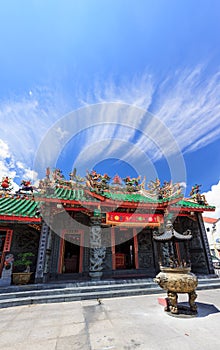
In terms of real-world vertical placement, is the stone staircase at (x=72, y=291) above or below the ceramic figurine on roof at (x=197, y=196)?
below

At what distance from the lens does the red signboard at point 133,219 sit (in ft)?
28.4

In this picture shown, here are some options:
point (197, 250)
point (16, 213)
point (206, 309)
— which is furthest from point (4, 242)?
point (197, 250)

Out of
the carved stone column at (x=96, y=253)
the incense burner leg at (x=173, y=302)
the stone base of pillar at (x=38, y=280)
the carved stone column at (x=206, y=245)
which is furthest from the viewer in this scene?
the carved stone column at (x=206, y=245)

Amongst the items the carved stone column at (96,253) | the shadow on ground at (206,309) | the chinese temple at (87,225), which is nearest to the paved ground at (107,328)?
the shadow on ground at (206,309)

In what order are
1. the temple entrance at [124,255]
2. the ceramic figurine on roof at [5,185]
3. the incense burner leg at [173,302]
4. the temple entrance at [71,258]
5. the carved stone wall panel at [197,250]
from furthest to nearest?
the temple entrance at [124,255]
the temple entrance at [71,258]
the ceramic figurine on roof at [5,185]
the carved stone wall panel at [197,250]
the incense burner leg at [173,302]

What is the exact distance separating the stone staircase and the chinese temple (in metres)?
0.69

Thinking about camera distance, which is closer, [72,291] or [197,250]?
[72,291]

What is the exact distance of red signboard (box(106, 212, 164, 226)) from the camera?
341 inches

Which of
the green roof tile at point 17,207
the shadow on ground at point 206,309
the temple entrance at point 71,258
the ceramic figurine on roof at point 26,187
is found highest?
the ceramic figurine on roof at point 26,187

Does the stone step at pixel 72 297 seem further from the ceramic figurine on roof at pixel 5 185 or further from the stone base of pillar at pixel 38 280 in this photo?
the ceramic figurine on roof at pixel 5 185

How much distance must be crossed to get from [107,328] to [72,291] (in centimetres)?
329

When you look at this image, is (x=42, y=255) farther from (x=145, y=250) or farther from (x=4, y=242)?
(x=145, y=250)

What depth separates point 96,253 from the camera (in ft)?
25.0

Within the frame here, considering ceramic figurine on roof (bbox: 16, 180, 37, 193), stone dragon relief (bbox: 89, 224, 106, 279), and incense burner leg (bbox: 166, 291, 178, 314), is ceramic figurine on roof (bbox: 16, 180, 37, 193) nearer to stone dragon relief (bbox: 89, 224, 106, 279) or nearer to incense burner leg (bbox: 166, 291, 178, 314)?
stone dragon relief (bbox: 89, 224, 106, 279)
